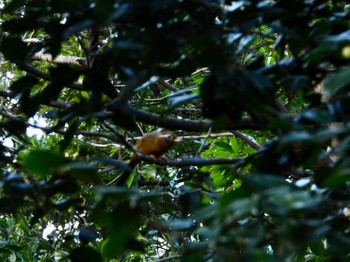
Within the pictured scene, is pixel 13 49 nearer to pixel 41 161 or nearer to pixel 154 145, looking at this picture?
pixel 41 161

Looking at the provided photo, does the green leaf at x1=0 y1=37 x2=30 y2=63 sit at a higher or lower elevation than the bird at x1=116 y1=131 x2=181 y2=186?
higher

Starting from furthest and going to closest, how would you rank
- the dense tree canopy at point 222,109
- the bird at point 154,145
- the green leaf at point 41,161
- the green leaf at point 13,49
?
the bird at point 154,145, the green leaf at point 13,49, the green leaf at point 41,161, the dense tree canopy at point 222,109

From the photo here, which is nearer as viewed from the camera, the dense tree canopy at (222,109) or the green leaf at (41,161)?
the dense tree canopy at (222,109)

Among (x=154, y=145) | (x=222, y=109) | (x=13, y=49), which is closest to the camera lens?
(x=222, y=109)

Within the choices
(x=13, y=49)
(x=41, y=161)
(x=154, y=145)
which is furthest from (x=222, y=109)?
(x=154, y=145)

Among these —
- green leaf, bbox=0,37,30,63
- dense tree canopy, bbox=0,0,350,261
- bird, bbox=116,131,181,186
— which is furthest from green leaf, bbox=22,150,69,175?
bird, bbox=116,131,181,186

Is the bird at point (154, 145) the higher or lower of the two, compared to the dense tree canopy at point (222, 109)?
lower

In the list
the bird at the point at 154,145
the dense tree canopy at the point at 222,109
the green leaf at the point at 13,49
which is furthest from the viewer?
the bird at the point at 154,145

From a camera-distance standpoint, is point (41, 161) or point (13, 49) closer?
point (41, 161)

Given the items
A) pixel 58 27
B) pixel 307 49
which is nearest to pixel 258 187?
pixel 307 49

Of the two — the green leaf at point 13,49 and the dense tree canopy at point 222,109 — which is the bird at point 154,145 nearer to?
the dense tree canopy at point 222,109

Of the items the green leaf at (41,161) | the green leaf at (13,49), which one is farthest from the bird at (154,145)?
the green leaf at (41,161)

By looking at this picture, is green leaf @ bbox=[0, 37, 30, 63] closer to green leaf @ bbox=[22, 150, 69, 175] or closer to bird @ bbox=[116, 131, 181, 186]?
green leaf @ bbox=[22, 150, 69, 175]

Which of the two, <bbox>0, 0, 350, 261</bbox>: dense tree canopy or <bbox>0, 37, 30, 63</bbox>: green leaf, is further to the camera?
<bbox>0, 37, 30, 63</bbox>: green leaf
